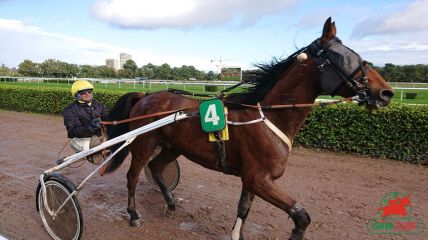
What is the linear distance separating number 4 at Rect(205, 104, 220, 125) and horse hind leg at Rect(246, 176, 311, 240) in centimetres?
58

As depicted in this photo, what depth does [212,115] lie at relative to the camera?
307 cm

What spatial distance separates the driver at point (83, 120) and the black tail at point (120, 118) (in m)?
0.15

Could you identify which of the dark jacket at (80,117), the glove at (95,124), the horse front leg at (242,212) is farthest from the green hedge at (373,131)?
the glove at (95,124)

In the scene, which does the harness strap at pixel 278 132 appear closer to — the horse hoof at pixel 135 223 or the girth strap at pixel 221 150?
the girth strap at pixel 221 150

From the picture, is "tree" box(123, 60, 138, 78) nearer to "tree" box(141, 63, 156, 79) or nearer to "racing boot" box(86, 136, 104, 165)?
"tree" box(141, 63, 156, 79)

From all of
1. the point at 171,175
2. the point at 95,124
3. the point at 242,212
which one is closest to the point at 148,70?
the point at 171,175

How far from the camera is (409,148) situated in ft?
21.1

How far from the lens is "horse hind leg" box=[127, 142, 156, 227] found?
12.8ft

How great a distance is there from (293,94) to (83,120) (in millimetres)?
2527

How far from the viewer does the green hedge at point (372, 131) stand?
637cm

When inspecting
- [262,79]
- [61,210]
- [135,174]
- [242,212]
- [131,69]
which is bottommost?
[61,210]

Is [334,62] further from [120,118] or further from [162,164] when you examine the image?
[120,118]

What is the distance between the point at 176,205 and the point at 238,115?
75.7 inches

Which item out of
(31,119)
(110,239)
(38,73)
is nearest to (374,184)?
(110,239)
